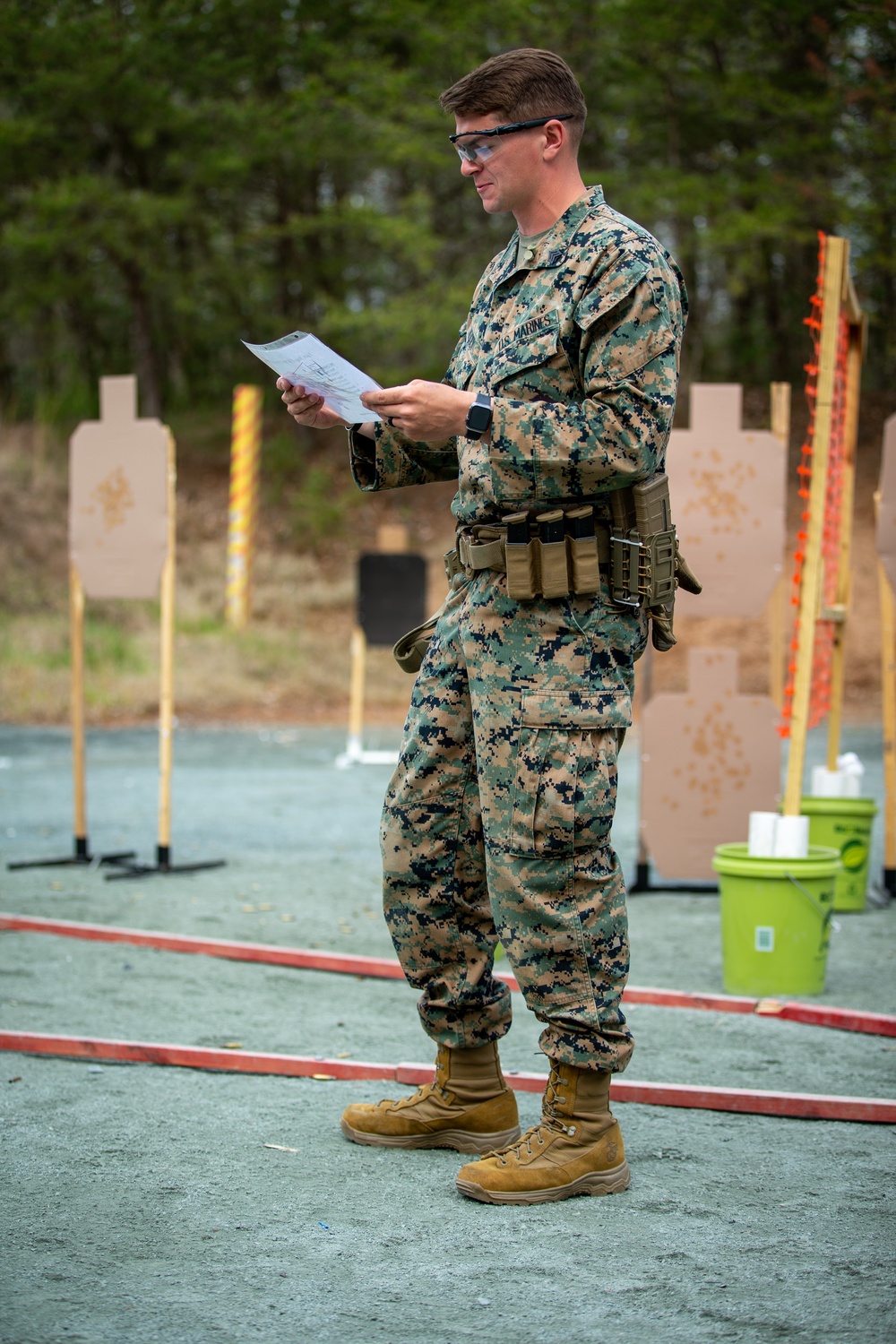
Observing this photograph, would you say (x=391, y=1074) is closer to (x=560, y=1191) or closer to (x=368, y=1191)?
(x=368, y=1191)

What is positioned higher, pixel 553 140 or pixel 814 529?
pixel 553 140

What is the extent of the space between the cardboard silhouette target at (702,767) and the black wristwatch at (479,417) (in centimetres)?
345

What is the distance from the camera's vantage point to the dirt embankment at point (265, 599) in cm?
1388

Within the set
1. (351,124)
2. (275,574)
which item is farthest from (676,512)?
(351,124)

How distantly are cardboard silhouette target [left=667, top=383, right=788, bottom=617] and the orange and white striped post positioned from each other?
35.7 ft

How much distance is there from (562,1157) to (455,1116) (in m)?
0.34

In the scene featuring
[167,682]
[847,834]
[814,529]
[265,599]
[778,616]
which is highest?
[265,599]

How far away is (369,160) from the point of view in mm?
21344

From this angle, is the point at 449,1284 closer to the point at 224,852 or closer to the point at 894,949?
the point at 894,949

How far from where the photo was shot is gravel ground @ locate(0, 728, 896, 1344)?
2.08 metres

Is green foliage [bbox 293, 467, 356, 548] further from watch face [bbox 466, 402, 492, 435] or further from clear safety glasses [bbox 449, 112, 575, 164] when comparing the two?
watch face [bbox 466, 402, 492, 435]

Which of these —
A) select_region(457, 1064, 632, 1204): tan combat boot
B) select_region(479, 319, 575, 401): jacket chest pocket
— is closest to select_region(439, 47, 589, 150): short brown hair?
select_region(479, 319, 575, 401): jacket chest pocket

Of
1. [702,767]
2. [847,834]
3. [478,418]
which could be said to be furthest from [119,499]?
[478,418]

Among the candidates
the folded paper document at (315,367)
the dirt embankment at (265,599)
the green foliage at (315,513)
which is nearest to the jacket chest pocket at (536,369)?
the folded paper document at (315,367)
